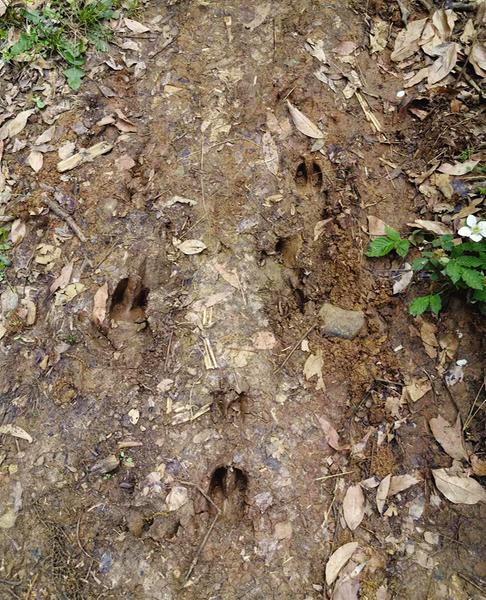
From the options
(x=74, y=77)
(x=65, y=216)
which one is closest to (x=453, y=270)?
(x=65, y=216)

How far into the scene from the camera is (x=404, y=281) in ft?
10.1

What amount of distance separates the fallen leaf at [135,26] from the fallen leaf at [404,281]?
2.62 meters

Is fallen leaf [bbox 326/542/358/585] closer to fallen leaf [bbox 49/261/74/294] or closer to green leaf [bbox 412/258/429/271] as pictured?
green leaf [bbox 412/258/429/271]

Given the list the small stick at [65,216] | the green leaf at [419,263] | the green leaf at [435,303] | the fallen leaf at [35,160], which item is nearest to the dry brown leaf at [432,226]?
the green leaf at [419,263]

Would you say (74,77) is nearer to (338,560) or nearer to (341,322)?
(341,322)

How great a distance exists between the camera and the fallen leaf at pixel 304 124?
3.54 metres

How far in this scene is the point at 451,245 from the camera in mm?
2881

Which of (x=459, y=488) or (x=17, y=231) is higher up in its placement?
(x=17, y=231)

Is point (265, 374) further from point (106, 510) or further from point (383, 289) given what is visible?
point (106, 510)

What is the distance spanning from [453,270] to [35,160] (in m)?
2.76

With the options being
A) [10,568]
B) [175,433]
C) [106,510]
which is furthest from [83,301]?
[10,568]

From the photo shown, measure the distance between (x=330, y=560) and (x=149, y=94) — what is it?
3.14 metres

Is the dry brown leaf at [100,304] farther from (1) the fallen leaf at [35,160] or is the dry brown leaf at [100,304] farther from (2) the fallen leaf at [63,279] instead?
(1) the fallen leaf at [35,160]

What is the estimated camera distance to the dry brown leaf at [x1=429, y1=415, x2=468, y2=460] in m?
2.75
